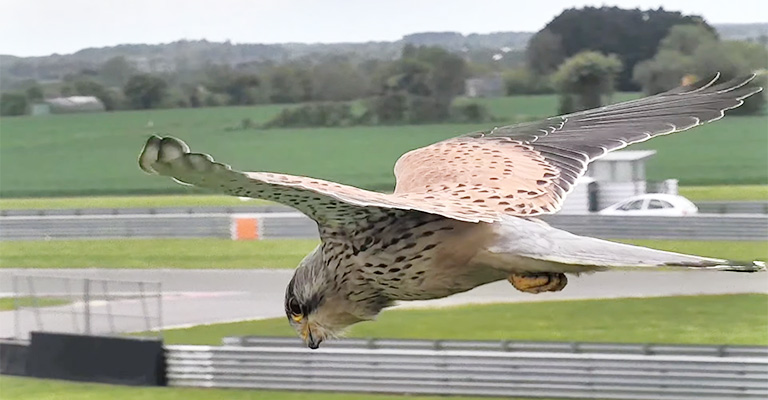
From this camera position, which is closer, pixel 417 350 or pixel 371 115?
pixel 371 115

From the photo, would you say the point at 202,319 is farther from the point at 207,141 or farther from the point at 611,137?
the point at 611,137

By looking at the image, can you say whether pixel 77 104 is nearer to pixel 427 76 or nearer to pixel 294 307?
pixel 427 76

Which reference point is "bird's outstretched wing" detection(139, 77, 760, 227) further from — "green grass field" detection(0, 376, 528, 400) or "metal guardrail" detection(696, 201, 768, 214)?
"metal guardrail" detection(696, 201, 768, 214)

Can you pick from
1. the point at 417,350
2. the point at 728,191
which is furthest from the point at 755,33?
the point at 417,350

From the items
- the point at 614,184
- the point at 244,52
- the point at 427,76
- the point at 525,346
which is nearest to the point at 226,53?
the point at 244,52

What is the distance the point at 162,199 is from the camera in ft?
30.0

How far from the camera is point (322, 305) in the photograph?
6.77ft

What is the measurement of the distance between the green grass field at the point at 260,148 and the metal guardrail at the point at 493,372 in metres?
1.08

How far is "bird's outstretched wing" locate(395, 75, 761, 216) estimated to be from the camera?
2.30 metres

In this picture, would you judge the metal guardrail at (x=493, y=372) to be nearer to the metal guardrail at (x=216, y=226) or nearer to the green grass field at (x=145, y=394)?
the green grass field at (x=145, y=394)

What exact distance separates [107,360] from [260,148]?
1664 mm

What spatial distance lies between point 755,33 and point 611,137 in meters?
5.64

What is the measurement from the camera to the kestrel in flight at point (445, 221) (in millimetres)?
1682

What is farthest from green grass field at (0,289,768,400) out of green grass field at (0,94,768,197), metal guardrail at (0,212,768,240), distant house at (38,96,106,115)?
distant house at (38,96,106,115)
